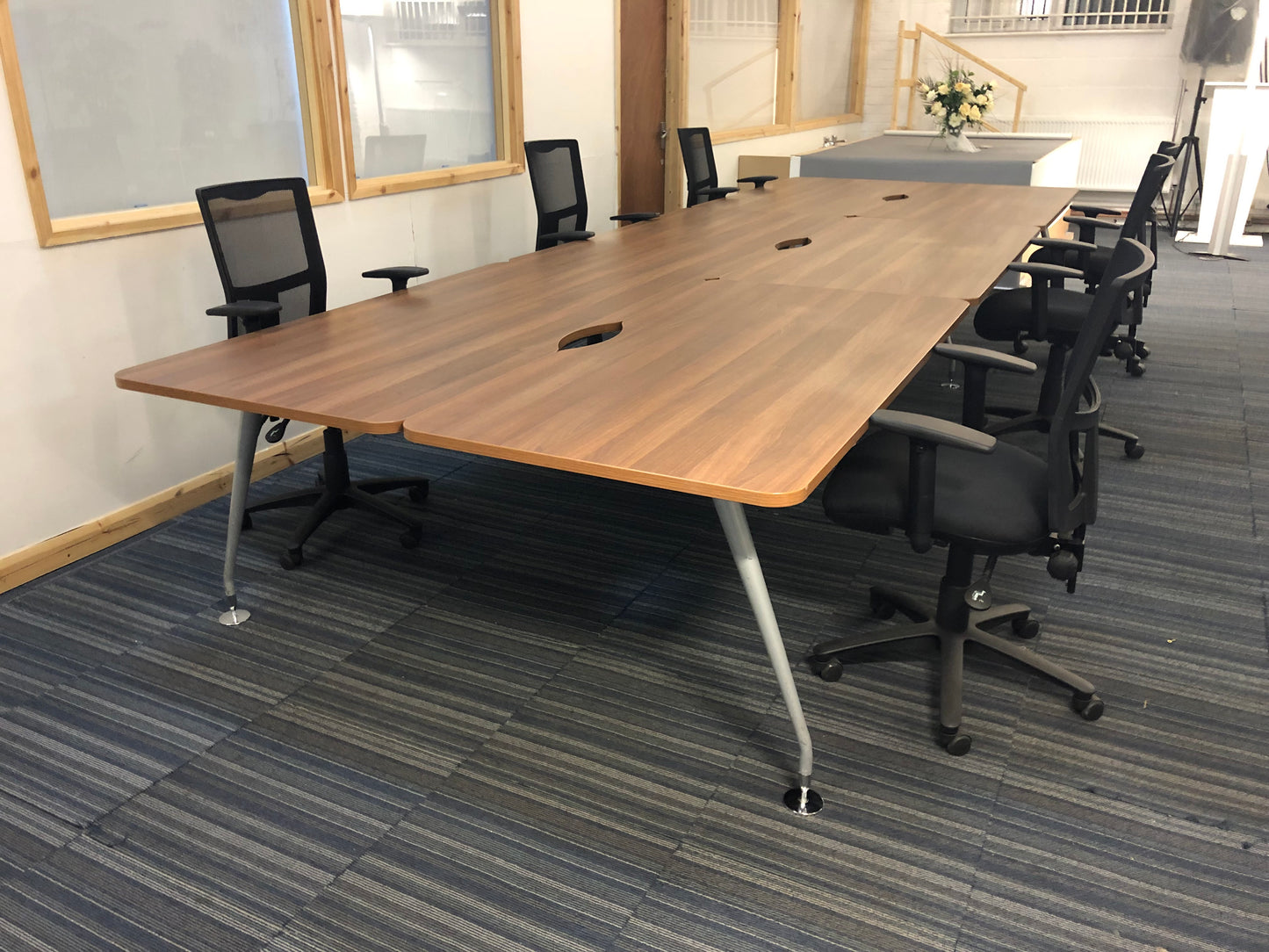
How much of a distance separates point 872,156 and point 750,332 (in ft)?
15.1

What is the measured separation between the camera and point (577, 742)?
229cm

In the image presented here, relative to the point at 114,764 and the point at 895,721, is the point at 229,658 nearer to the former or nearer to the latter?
the point at 114,764

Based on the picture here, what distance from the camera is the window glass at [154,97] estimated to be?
9.83ft

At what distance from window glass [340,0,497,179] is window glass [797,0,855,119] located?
203 inches

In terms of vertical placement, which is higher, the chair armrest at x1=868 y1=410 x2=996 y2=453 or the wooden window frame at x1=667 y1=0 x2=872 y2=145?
Result: the wooden window frame at x1=667 y1=0 x2=872 y2=145

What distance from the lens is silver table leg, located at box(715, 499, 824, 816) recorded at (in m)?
1.96

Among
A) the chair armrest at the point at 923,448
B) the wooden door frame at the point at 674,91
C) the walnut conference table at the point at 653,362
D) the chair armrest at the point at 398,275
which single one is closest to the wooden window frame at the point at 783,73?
the wooden door frame at the point at 674,91

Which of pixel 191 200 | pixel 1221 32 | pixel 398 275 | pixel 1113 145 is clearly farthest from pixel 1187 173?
pixel 191 200

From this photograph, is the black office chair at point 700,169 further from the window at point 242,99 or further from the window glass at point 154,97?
the window glass at point 154,97

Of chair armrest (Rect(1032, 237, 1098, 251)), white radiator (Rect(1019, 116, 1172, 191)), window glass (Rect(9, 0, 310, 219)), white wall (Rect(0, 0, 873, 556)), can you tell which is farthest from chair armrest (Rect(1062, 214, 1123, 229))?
white radiator (Rect(1019, 116, 1172, 191))

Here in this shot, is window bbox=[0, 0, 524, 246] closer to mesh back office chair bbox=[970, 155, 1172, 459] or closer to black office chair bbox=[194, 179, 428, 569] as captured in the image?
black office chair bbox=[194, 179, 428, 569]

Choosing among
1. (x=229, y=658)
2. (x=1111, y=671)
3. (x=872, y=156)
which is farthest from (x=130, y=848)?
(x=872, y=156)

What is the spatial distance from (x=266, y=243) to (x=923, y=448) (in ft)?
7.39

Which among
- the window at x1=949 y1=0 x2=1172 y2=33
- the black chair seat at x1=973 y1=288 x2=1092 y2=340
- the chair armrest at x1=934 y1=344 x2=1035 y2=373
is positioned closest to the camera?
the chair armrest at x1=934 y1=344 x2=1035 y2=373
